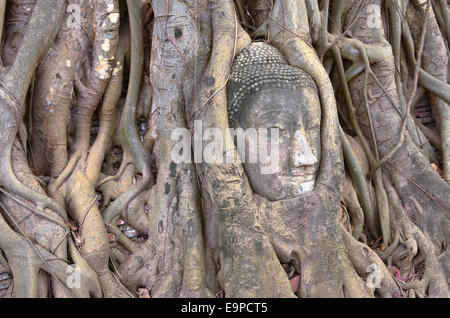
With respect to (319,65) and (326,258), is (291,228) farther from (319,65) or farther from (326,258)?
(319,65)

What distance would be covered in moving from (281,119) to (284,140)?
0.43 ft

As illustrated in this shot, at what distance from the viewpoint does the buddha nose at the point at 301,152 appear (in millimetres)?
2520

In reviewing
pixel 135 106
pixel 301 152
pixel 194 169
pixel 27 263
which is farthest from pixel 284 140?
pixel 27 263

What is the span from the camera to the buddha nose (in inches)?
99.2

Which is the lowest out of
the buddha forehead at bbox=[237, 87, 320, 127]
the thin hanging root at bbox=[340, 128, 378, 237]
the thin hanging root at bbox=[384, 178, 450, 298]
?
the thin hanging root at bbox=[384, 178, 450, 298]

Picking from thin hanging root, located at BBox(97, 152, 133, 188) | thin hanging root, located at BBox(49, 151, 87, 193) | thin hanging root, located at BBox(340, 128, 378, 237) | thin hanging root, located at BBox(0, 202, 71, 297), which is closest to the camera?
thin hanging root, located at BBox(0, 202, 71, 297)

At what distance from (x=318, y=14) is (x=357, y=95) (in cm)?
75

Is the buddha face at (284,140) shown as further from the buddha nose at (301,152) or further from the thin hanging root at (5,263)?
the thin hanging root at (5,263)

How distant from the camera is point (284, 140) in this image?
8.37 feet

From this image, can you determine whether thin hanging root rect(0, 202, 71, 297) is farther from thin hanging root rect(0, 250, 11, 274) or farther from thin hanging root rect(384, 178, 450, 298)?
thin hanging root rect(384, 178, 450, 298)

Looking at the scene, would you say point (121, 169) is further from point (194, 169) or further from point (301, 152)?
point (301, 152)

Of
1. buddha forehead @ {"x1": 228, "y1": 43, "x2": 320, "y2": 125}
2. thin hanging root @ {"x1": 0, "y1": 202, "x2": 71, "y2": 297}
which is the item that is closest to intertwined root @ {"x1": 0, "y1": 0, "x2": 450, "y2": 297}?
thin hanging root @ {"x1": 0, "y1": 202, "x2": 71, "y2": 297}
